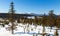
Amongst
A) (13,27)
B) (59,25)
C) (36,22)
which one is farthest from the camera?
(36,22)

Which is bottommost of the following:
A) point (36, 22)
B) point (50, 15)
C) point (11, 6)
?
point (36, 22)

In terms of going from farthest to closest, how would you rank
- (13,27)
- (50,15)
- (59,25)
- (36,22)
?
(36,22) → (50,15) → (59,25) → (13,27)

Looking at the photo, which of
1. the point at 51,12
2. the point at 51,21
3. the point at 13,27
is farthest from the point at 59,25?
the point at 13,27

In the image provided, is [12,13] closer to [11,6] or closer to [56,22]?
[11,6]

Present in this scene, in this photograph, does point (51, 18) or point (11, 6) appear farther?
point (51, 18)

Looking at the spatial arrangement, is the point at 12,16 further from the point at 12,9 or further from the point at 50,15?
the point at 50,15

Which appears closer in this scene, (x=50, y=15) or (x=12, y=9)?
(x=12, y=9)

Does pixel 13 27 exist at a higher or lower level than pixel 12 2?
lower

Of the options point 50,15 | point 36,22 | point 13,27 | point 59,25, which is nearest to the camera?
point 13,27

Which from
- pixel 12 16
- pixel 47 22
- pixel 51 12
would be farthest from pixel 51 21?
pixel 12 16

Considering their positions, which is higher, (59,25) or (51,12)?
(51,12)

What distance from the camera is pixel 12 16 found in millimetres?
39031

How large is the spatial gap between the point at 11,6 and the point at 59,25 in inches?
786

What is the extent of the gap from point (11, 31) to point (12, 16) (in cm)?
441
